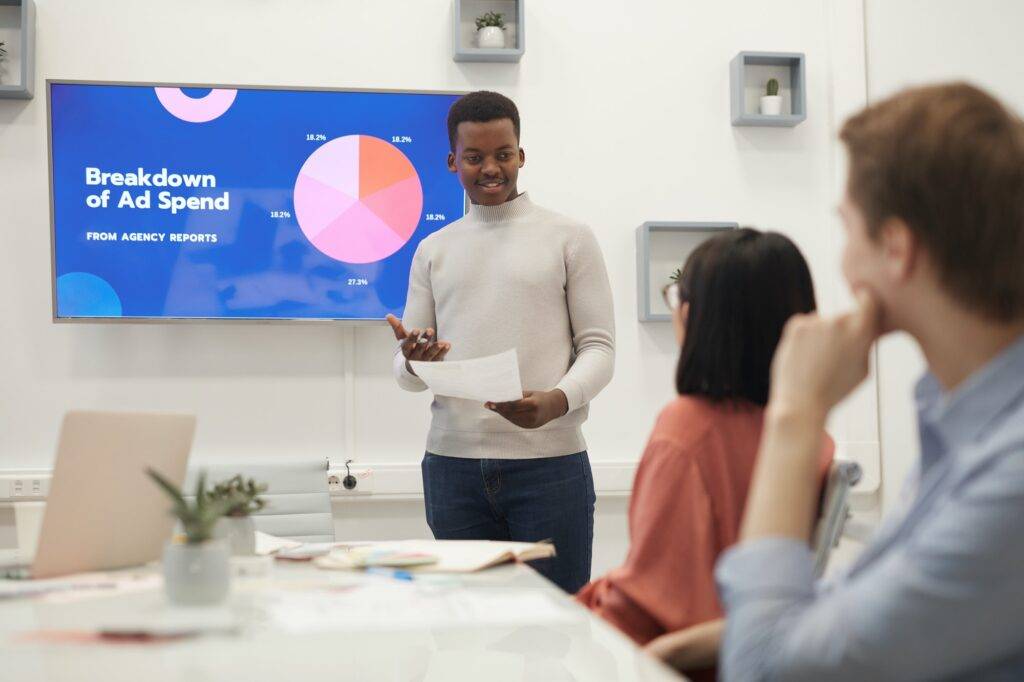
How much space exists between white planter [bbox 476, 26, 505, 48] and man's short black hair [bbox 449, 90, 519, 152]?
1090 millimetres

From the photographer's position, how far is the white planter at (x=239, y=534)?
1.57 m

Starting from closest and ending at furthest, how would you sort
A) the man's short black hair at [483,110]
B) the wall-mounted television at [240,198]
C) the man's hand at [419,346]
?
the man's hand at [419,346], the man's short black hair at [483,110], the wall-mounted television at [240,198]

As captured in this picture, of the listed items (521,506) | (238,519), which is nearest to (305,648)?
(238,519)

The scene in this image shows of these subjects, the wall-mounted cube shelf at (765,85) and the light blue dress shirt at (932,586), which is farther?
the wall-mounted cube shelf at (765,85)

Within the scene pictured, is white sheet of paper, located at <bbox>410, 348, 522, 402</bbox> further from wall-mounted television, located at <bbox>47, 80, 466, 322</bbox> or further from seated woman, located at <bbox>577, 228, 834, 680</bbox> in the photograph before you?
wall-mounted television, located at <bbox>47, 80, 466, 322</bbox>

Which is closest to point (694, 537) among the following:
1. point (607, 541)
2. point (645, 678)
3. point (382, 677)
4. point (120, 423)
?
point (645, 678)

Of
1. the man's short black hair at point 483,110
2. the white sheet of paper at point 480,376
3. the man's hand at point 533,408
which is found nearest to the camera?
the white sheet of paper at point 480,376

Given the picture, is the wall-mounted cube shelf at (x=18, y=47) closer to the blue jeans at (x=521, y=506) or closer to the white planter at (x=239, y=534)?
the blue jeans at (x=521, y=506)

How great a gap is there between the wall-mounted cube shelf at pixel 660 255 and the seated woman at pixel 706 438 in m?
2.29

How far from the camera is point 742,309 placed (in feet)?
4.11

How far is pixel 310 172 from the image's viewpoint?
3.38 meters

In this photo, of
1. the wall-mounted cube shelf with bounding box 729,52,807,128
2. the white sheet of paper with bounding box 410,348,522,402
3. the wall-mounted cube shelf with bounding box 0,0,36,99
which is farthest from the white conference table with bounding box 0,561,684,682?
the wall-mounted cube shelf with bounding box 729,52,807,128

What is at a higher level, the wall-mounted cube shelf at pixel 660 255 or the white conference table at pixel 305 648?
the wall-mounted cube shelf at pixel 660 255

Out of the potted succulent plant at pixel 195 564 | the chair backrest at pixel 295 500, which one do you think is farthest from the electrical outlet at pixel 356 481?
the potted succulent plant at pixel 195 564
